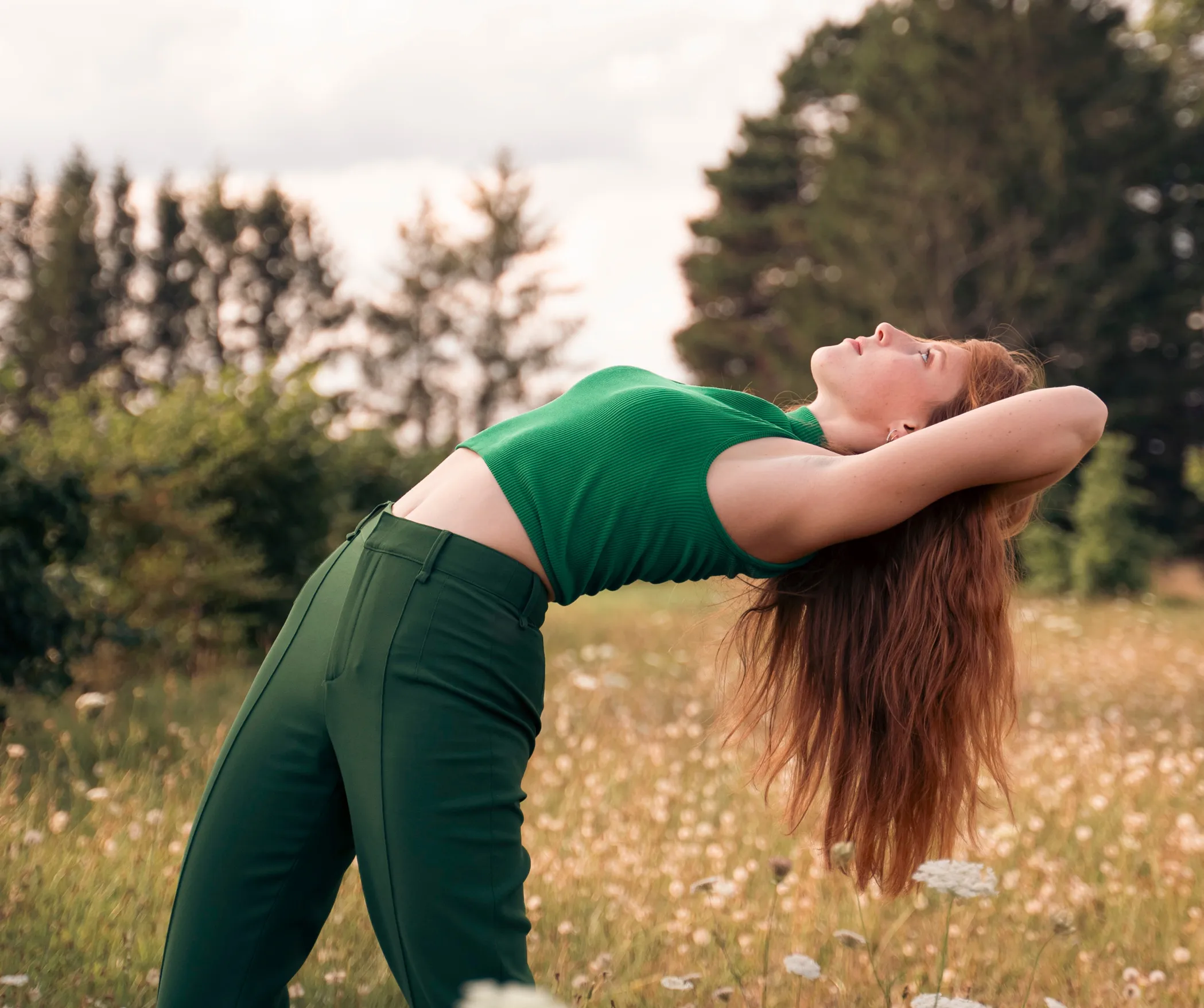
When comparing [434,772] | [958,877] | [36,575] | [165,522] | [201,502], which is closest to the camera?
[434,772]

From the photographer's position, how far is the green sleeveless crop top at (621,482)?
184 centimetres

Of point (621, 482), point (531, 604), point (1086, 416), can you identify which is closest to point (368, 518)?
point (531, 604)

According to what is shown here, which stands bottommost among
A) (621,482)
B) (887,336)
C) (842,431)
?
(621,482)

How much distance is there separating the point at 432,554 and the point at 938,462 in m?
0.86

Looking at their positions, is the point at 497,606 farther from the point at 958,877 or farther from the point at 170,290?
the point at 170,290

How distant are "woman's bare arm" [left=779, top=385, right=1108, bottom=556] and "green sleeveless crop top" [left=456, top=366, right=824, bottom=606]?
15 centimetres

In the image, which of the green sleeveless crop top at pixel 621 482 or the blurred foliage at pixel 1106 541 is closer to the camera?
the green sleeveless crop top at pixel 621 482

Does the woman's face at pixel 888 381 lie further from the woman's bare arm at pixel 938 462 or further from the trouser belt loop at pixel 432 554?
the trouser belt loop at pixel 432 554

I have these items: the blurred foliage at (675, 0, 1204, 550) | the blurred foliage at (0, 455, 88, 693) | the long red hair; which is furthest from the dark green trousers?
the blurred foliage at (675, 0, 1204, 550)

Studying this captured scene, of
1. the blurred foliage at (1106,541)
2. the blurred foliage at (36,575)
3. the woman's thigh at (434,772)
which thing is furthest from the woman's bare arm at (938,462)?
the blurred foliage at (1106,541)

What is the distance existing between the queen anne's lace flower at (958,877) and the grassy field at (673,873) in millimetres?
450

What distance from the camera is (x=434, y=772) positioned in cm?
172

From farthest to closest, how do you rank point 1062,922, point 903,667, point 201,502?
point 201,502 → point 1062,922 → point 903,667

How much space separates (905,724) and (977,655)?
0.20 meters
